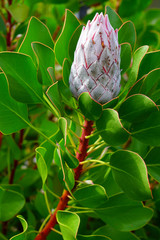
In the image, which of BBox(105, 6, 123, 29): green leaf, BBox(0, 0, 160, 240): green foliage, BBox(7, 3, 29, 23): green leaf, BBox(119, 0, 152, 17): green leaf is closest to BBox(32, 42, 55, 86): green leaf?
BBox(0, 0, 160, 240): green foliage

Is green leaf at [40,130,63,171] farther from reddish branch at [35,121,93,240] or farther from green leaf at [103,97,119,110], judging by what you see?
green leaf at [103,97,119,110]

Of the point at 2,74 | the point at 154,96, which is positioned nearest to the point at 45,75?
the point at 2,74

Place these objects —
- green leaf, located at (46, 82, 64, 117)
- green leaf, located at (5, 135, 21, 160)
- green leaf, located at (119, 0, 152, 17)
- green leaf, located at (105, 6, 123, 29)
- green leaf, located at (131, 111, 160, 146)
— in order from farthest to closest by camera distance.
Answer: green leaf, located at (119, 0, 152, 17)
green leaf, located at (5, 135, 21, 160)
green leaf, located at (105, 6, 123, 29)
green leaf, located at (131, 111, 160, 146)
green leaf, located at (46, 82, 64, 117)

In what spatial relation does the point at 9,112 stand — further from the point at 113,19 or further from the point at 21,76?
the point at 113,19

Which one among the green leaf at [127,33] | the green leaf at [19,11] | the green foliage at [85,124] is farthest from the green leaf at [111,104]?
the green leaf at [19,11]

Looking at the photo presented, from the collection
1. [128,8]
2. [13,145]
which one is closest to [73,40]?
[13,145]

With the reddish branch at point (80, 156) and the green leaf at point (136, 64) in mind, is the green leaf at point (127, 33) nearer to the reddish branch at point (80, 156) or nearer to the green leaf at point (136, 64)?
the green leaf at point (136, 64)
